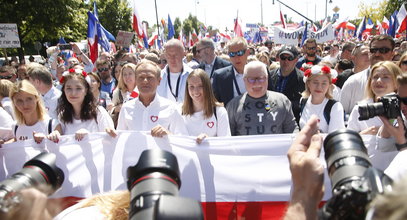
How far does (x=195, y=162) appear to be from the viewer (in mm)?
2748

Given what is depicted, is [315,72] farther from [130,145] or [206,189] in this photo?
[130,145]

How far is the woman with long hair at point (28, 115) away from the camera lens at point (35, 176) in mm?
1897

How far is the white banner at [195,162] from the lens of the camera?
2.58 metres

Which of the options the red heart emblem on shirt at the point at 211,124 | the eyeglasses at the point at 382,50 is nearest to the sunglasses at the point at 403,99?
the red heart emblem on shirt at the point at 211,124

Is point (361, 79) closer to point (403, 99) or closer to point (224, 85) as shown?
point (224, 85)

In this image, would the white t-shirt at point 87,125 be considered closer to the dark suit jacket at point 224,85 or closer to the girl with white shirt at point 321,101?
the dark suit jacket at point 224,85

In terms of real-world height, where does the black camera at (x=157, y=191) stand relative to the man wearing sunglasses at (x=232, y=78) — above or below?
below

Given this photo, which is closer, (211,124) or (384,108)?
(384,108)

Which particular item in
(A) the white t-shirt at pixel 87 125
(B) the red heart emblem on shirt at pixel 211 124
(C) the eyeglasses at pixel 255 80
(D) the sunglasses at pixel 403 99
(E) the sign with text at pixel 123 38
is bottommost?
(B) the red heart emblem on shirt at pixel 211 124

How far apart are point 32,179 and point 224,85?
3.20 meters

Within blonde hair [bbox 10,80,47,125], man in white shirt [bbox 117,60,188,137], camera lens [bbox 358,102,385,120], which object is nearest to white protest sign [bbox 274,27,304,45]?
man in white shirt [bbox 117,60,188,137]

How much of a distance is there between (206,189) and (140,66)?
5.07ft

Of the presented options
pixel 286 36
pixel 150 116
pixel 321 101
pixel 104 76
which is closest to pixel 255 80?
pixel 321 101

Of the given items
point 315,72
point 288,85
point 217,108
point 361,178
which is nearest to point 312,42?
point 288,85
